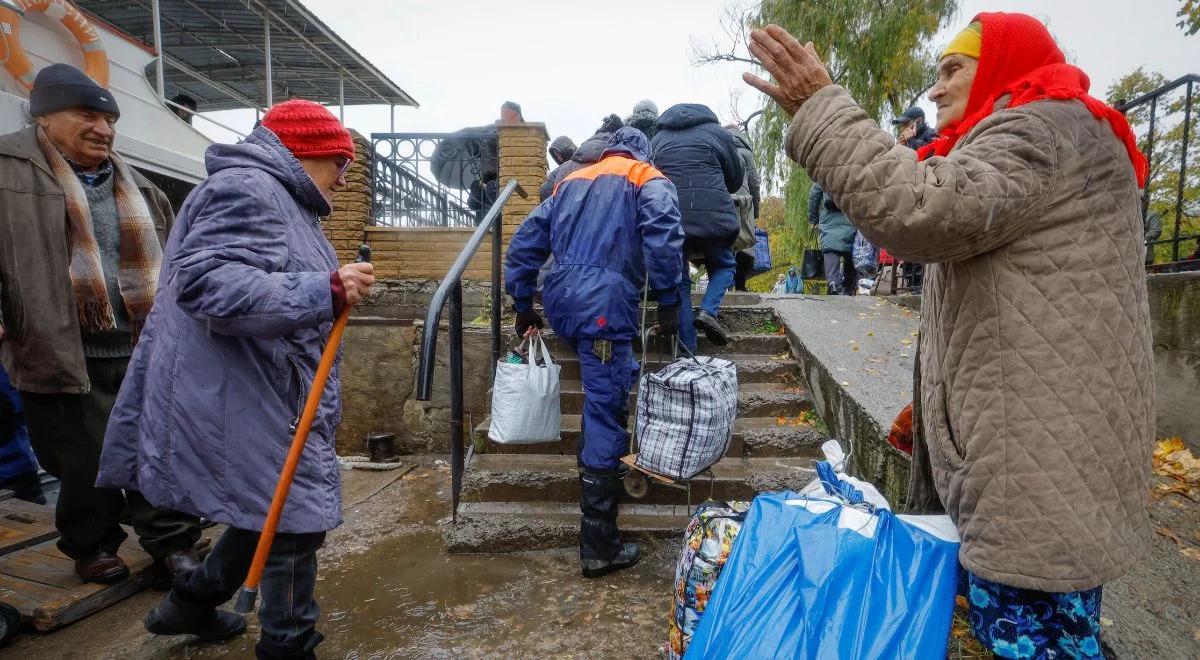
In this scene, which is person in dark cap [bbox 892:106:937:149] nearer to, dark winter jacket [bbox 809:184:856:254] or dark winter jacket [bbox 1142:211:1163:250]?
dark winter jacket [bbox 809:184:856:254]

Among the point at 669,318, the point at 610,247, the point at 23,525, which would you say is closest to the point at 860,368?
the point at 669,318

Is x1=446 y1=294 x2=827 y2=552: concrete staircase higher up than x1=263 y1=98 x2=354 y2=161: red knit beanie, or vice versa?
x1=263 y1=98 x2=354 y2=161: red knit beanie

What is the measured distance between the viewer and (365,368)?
4.70m

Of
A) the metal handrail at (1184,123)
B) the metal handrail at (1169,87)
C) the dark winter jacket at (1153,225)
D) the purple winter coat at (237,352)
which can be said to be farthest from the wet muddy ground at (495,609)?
the dark winter jacket at (1153,225)

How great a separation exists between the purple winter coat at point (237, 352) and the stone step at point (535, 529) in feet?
4.38

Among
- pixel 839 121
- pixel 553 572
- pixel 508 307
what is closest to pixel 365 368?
pixel 508 307

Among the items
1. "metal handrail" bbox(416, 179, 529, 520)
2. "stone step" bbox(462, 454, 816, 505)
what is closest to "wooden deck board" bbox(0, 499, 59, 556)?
"metal handrail" bbox(416, 179, 529, 520)

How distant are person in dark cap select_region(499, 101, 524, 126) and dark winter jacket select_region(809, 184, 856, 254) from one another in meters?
3.24

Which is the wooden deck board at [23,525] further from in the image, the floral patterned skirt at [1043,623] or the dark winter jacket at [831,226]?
the dark winter jacket at [831,226]

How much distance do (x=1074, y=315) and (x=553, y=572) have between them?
2.35 m

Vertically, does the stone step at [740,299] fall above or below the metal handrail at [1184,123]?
below

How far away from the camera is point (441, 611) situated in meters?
2.47

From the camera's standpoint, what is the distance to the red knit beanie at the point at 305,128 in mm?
1816

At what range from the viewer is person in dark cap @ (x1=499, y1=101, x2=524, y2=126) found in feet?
19.6
